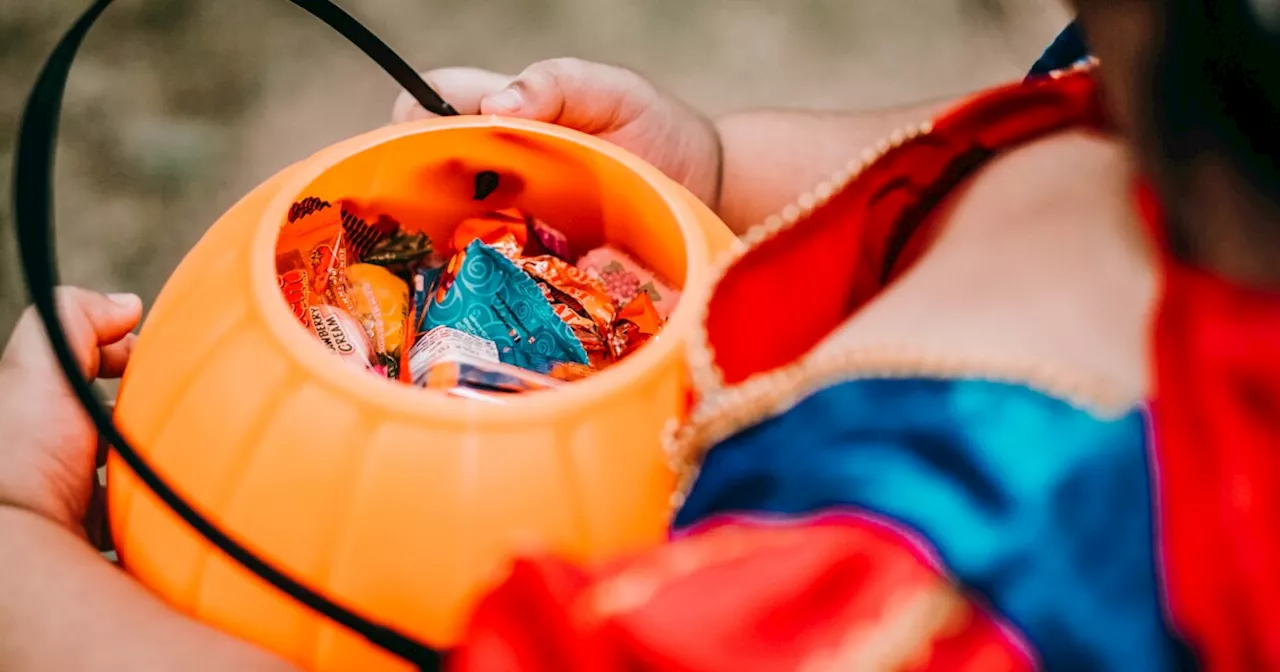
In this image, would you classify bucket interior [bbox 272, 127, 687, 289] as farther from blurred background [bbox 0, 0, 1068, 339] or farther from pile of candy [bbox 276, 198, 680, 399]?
blurred background [bbox 0, 0, 1068, 339]

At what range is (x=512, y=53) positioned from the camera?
100 centimetres

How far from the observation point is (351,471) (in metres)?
0.38

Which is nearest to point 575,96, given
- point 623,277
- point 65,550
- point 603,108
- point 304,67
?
point 603,108

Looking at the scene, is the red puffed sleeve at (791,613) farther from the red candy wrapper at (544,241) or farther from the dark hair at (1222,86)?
the red candy wrapper at (544,241)

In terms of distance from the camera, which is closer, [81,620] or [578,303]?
[81,620]

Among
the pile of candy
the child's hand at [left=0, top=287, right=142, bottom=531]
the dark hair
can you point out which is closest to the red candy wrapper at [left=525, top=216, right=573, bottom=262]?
the pile of candy

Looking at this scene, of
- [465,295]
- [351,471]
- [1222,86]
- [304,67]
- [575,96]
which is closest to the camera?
[1222,86]

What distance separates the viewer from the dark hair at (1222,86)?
226mm

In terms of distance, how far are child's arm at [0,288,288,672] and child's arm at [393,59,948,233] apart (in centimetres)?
24

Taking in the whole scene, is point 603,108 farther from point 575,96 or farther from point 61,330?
point 61,330

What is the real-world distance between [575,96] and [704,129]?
0.12 metres

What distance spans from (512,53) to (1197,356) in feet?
2.79

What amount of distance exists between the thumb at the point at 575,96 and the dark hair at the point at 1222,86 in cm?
39

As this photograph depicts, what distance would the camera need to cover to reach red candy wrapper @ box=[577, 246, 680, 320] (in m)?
0.54
